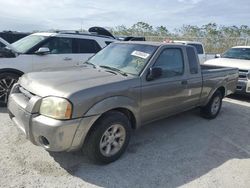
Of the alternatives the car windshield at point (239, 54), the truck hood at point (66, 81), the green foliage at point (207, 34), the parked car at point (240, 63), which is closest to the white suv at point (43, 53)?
the truck hood at point (66, 81)

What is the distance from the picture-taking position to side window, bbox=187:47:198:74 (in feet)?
17.2

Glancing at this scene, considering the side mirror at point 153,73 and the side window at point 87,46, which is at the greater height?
the side window at point 87,46

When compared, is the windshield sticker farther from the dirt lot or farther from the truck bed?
the truck bed

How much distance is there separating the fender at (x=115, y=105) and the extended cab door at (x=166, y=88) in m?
0.17

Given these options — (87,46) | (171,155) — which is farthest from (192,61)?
(87,46)

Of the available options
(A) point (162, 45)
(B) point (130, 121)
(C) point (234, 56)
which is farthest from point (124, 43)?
(C) point (234, 56)

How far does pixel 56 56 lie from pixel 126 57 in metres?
2.91

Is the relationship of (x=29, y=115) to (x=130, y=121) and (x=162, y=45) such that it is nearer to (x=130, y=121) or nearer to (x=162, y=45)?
(x=130, y=121)

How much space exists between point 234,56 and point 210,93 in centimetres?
478

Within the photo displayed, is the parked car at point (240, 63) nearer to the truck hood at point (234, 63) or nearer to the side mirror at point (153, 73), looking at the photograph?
the truck hood at point (234, 63)

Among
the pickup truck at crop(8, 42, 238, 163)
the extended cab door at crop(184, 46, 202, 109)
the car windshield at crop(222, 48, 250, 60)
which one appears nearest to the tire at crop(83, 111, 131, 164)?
the pickup truck at crop(8, 42, 238, 163)

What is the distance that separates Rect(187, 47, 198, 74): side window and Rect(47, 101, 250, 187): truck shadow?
1.19 m

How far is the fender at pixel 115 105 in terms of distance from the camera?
137 inches

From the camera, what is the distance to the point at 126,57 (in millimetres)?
A: 4547
